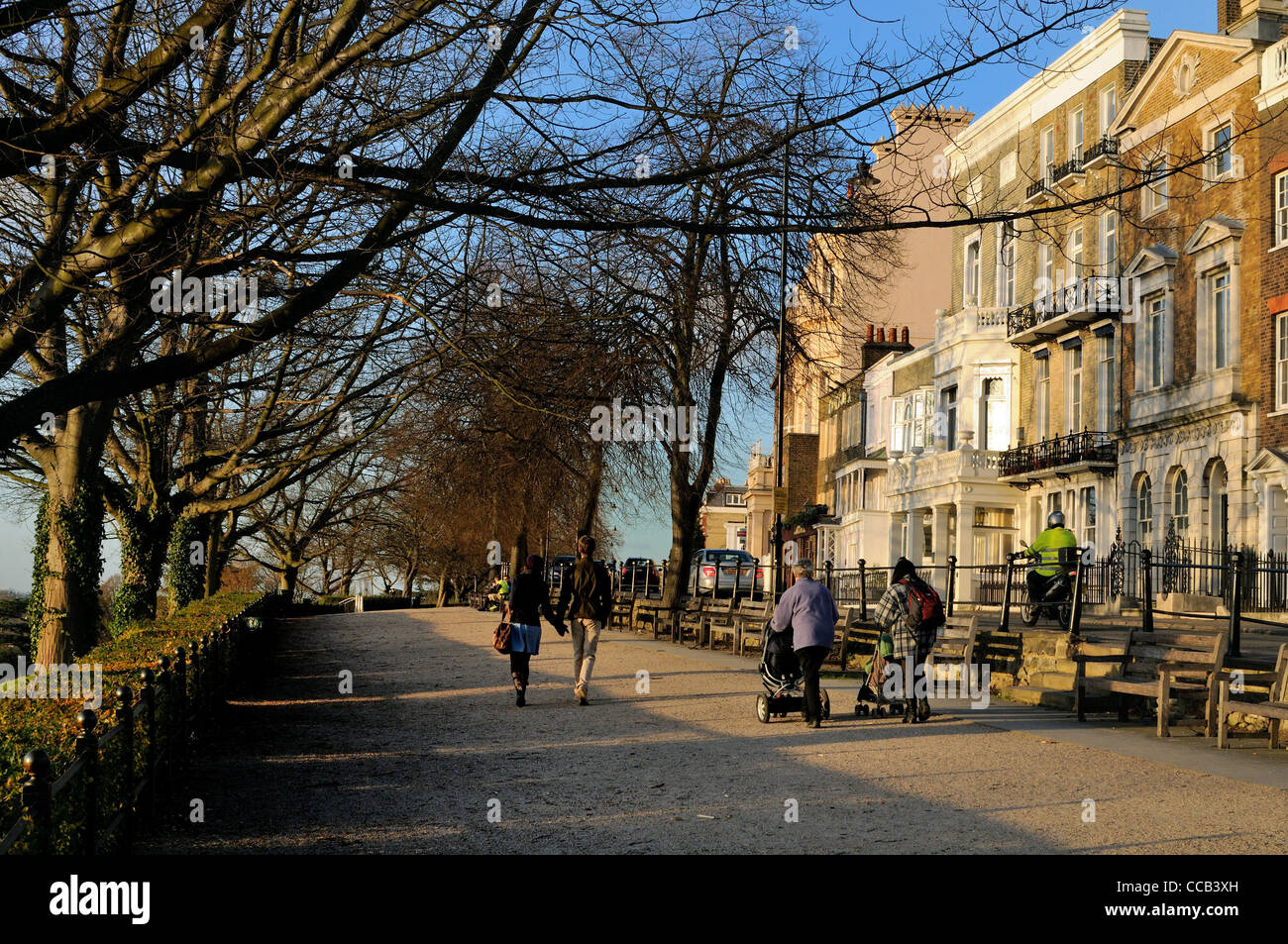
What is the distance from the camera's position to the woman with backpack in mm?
14617

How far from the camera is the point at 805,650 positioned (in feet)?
46.5

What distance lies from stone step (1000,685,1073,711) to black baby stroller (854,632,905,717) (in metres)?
2.51

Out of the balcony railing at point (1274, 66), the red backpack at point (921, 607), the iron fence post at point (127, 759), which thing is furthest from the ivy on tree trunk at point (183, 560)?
the balcony railing at point (1274, 66)

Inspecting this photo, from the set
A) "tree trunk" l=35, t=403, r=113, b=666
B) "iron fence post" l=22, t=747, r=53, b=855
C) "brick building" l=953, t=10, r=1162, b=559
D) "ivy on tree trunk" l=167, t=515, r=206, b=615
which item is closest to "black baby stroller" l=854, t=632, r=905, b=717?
"iron fence post" l=22, t=747, r=53, b=855

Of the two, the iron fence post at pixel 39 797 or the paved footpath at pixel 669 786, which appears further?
the paved footpath at pixel 669 786

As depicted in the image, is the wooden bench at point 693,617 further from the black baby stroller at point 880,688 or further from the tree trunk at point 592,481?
the black baby stroller at point 880,688

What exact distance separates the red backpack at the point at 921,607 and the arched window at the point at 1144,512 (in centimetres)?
2062

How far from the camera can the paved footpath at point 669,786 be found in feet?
27.6

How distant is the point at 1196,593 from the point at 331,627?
23.5 metres

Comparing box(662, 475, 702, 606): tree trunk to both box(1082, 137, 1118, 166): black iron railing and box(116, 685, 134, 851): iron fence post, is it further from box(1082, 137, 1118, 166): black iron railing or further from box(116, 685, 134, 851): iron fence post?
box(116, 685, 134, 851): iron fence post

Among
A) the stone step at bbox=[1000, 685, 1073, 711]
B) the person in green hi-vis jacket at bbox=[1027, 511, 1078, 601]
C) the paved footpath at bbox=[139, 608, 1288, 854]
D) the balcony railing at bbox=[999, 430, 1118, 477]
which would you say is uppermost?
the balcony railing at bbox=[999, 430, 1118, 477]

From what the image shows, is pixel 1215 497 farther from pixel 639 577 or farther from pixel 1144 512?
pixel 639 577

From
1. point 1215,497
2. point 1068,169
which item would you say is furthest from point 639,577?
point 1215,497

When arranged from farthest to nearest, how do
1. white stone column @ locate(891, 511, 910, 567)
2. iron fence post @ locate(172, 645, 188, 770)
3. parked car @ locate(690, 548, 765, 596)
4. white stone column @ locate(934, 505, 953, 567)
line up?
white stone column @ locate(891, 511, 910, 567) → white stone column @ locate(934, 505, 953, 567) → parked car @ locate(690, 548, 765, 596) → iron fence post @ locate(172, 645, 188, 770)
